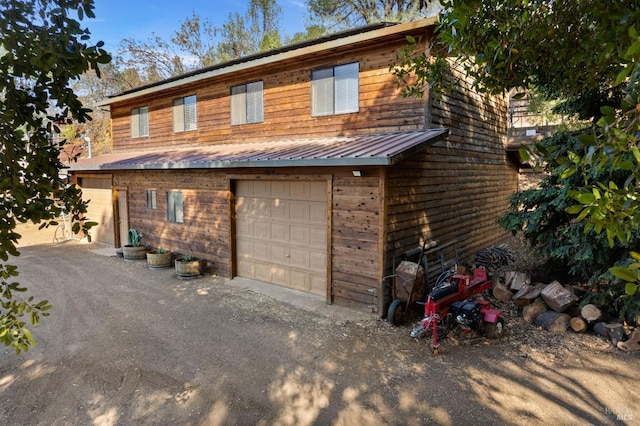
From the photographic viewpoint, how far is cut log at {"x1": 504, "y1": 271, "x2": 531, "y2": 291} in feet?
23.0

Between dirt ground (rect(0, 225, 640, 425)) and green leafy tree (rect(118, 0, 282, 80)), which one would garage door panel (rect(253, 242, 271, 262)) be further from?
green leafy tree (rect(118, 0, 282, 80))

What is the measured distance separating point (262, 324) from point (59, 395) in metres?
2.88

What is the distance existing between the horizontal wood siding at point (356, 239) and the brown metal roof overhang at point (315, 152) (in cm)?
60

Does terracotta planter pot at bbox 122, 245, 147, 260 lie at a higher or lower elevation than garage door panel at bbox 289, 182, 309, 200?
lower

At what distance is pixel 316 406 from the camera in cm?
407

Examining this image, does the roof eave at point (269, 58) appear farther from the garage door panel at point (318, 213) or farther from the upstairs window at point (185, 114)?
the garage door panel at point (318, 213)

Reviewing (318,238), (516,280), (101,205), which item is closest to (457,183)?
(516,280)

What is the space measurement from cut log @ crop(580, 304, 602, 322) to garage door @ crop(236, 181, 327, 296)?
432 centimetres

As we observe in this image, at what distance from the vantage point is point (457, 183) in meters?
9.05

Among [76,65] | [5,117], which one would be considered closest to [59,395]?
[5,117]

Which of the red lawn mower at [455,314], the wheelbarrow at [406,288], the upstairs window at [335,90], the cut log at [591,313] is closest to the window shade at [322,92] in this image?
the upstairs window at [335,90]

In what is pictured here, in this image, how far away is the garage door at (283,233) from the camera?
7531 mm

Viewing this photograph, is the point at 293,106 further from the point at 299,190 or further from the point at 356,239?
the point at 356,239

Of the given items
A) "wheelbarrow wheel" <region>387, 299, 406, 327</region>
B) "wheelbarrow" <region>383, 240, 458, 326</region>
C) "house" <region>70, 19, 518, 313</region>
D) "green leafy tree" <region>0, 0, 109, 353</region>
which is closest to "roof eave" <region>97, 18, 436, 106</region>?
"house" <region>70, 19, 518, 313</region>
